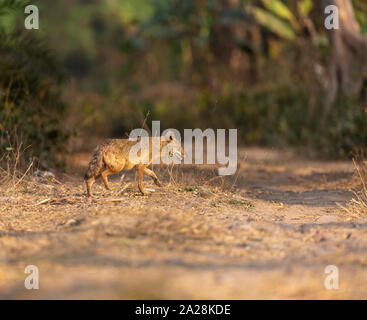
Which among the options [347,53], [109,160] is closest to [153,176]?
[109,160]

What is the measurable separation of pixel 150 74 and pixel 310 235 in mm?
19964

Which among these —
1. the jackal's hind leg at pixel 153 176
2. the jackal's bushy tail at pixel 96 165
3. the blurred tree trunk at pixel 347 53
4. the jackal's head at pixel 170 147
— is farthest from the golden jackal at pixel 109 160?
the blurred tree trunk at pixel 347 53

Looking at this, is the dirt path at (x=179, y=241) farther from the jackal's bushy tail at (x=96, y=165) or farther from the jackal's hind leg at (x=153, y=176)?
the jackal's bushy tail at (x=96, y=165)

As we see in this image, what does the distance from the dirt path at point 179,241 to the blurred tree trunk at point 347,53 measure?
5.45 metres

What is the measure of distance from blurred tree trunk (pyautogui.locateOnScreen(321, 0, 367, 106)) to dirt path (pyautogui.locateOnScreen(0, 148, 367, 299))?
5.45 metres

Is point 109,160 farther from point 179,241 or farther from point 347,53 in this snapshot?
point 347,53

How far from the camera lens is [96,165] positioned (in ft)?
23.6

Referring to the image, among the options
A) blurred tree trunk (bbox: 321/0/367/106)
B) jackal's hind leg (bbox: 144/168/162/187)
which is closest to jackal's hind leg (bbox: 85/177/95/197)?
jackal's hind leg (bbox: 144/168/162/187)

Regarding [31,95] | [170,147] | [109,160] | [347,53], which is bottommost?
[109,160]

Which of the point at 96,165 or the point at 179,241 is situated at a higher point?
the point at 96,165

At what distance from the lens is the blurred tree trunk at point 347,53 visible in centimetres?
1332

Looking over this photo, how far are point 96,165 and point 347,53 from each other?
8399mm

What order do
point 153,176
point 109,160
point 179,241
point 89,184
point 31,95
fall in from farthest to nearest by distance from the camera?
point 31,95 → point 153,176 → point 89,184 → point 109,160 → point 179,241

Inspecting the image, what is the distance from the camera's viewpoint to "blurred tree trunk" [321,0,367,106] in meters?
13.3
